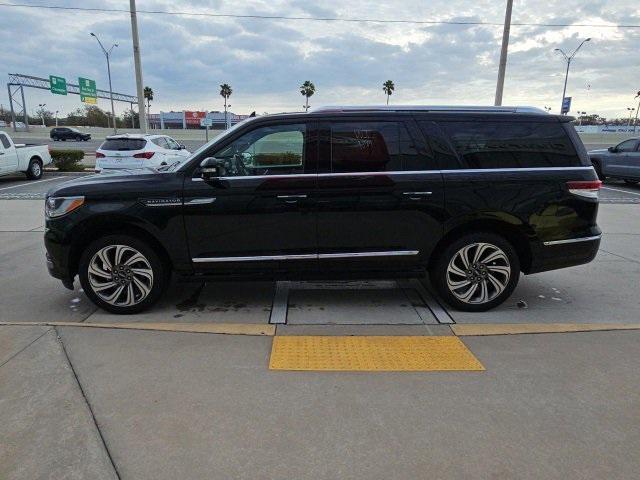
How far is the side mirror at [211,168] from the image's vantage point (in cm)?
420

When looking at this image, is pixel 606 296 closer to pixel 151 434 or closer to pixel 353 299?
pixel 353 299

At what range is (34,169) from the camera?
16453 mm

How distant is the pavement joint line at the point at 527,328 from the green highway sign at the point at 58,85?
59.1 meters

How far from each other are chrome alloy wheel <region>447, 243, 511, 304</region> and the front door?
4.47ft

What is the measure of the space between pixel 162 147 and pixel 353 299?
11.5 m

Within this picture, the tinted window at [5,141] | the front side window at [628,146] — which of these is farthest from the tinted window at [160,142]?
the front side window at [628,146]

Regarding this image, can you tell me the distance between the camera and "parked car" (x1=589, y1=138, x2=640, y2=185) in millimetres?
15391

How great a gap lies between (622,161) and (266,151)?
1562cm

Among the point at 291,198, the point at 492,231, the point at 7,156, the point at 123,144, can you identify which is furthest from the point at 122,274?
the point at 7,156

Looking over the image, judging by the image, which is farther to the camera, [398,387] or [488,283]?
[488,283]

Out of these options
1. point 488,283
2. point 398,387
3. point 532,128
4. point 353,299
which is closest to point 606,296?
point 488,283

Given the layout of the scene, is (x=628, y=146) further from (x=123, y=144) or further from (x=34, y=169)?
(x=34, y=169)

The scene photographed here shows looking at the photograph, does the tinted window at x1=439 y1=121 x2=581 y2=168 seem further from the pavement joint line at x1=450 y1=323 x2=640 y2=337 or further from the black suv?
the pavement joint line at x1=450 y1=323 x2=640 y2=337

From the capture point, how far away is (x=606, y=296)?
511cm
